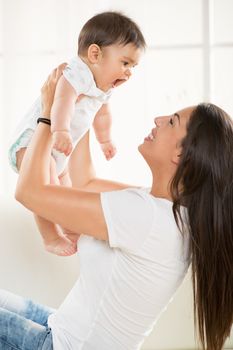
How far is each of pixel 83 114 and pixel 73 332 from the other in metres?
0.66

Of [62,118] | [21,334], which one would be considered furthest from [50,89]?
[21,334]

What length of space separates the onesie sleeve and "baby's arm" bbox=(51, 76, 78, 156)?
4cm

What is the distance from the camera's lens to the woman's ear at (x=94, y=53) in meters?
1.88

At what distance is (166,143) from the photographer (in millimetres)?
1714

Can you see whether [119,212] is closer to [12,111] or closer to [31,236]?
[31,236]

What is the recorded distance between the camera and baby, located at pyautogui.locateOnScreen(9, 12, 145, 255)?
1.88 m

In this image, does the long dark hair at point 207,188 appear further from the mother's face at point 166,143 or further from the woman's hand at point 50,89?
the woman's hand at point 50,89

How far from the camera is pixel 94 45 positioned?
74.0 inches

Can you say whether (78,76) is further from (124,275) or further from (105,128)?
(124,275)

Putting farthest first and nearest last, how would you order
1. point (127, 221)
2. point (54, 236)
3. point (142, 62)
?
point (142, 62)
point (54, 236)
point (127, 221)

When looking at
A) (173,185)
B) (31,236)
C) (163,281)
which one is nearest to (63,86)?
(173,185)

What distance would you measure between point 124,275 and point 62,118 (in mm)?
436

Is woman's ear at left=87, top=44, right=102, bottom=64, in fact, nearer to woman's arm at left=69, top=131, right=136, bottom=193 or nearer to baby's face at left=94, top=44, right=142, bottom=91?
baby's face at left=94, top=44, right=142, bottom=91

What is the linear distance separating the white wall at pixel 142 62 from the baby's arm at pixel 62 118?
1623 mm
